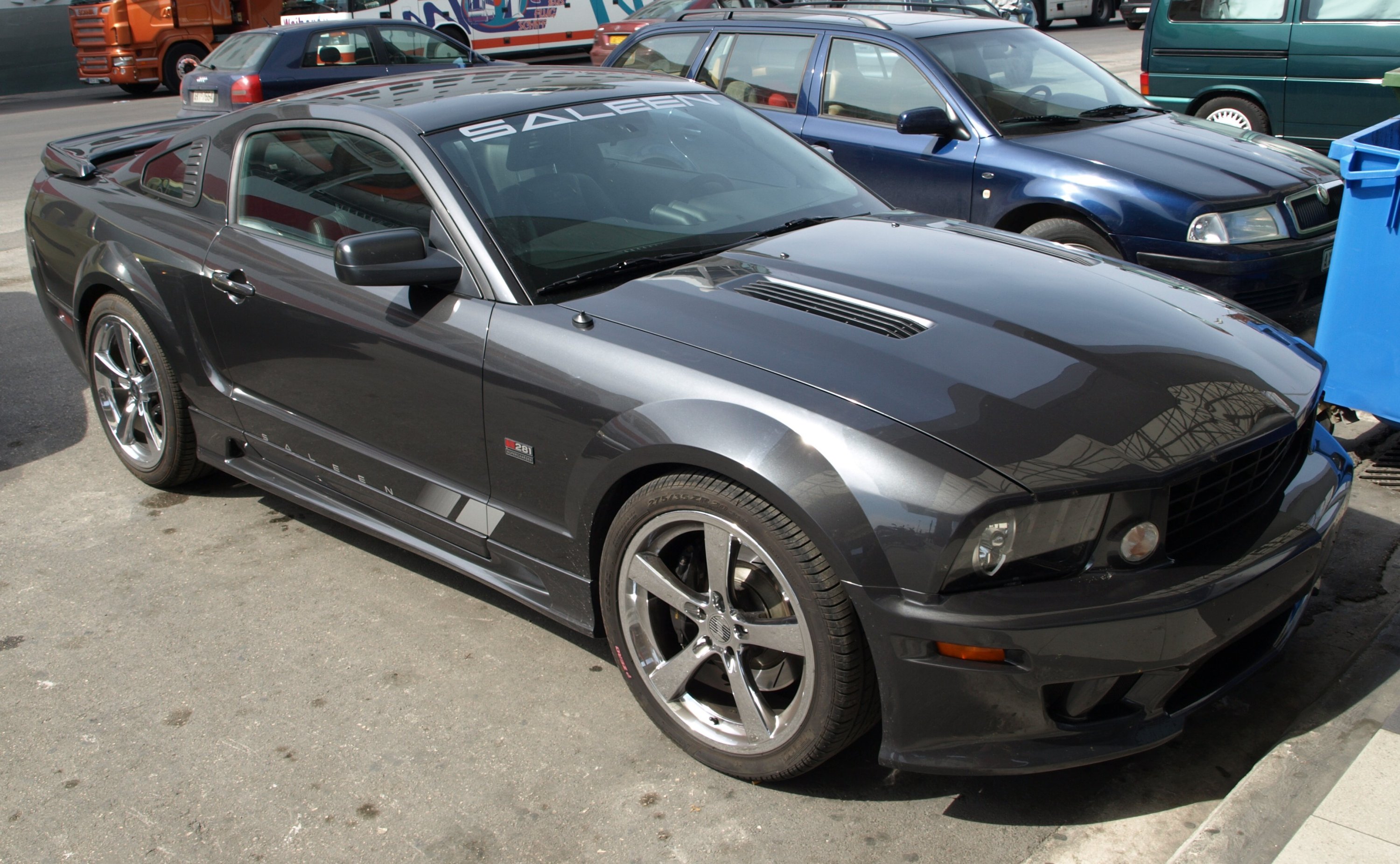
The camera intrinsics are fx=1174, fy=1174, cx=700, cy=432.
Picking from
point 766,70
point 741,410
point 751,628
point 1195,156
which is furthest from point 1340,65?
point 751,628

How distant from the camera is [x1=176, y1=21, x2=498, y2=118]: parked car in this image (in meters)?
13.9

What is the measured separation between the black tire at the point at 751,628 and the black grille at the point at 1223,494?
765 millimetres

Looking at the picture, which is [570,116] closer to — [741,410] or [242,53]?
[741,410]

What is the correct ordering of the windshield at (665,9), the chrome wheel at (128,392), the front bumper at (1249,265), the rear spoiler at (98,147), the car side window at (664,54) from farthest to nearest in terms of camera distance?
the windshield at (665,9)
the car side window at (664,54)
the front bumper at (1249,265)
the rear spoiler at (98,147)
the chrome wheel at (128,392)

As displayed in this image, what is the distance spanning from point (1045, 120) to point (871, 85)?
100cm

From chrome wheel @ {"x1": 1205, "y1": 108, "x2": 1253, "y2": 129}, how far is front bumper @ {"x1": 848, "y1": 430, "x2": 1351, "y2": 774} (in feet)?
27.0

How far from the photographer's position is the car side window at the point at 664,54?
765 centimetres

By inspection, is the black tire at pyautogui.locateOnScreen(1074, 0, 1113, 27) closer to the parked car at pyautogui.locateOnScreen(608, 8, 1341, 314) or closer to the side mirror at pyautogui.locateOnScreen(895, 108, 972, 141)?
the parked car at pyautogui.locateOnScreen(608, 8, 1341, 314)

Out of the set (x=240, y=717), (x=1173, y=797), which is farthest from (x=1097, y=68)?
(x=240, y=717)

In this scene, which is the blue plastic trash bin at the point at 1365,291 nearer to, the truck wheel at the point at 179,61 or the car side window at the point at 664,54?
the car side window at the point at 664,54

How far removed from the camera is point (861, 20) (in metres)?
6.86

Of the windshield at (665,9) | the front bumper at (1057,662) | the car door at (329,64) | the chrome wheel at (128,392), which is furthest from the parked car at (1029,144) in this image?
the windshield at (665,9)

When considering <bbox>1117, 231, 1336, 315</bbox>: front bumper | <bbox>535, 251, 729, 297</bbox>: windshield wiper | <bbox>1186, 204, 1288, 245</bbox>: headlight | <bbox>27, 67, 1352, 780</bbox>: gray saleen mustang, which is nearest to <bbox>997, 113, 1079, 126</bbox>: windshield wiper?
<bbox>1117, 231, 1336, 315</bbox>: front bumper

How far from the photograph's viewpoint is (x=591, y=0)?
74.1 feet
